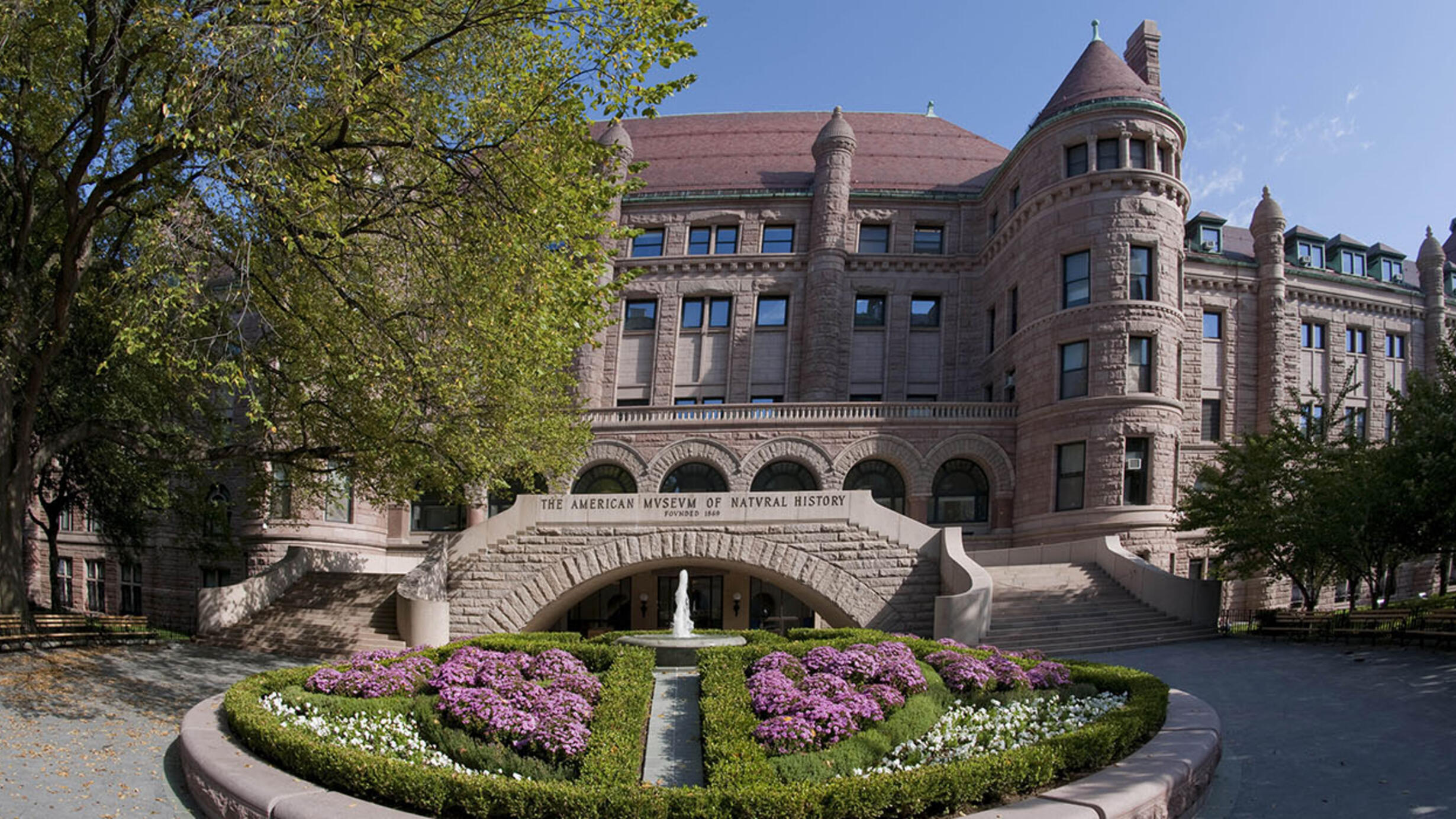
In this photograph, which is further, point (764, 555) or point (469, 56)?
point (764, 555)

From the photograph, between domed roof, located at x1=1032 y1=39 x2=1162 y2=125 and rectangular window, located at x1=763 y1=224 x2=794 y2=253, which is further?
rectangular window, located at x1=763 y1=224 x2=794 y2=253

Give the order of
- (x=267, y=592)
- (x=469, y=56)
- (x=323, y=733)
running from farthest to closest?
(x=267, y=592)
(x=469, y=56)
(x=323, y=733)

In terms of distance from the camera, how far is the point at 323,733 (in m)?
9.08

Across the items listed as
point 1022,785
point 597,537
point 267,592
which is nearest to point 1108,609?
point 597,537

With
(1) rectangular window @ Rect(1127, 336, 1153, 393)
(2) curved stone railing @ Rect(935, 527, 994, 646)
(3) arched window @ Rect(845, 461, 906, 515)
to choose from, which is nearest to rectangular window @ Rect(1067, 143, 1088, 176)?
(1) rectangular window @ Rect(1127, 336, 1153, 393)

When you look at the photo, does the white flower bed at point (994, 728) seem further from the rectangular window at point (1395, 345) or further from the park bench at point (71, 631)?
the rectangular window at point (1395, 345)

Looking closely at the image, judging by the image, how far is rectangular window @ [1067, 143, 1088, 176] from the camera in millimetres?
30125

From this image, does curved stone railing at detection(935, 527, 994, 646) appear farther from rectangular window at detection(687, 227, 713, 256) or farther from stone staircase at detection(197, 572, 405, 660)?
rectangular window at detection(687, 227, 713, 256)

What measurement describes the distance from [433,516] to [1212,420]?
30.0m

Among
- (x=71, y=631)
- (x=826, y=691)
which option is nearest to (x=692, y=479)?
(x=71, y=631)

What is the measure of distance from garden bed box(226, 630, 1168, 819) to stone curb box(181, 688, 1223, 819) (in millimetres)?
198

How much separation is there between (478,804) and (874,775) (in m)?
3.04

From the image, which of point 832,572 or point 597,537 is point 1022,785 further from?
point 597,537

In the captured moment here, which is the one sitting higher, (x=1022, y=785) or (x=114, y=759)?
(x=1022, y=785)
